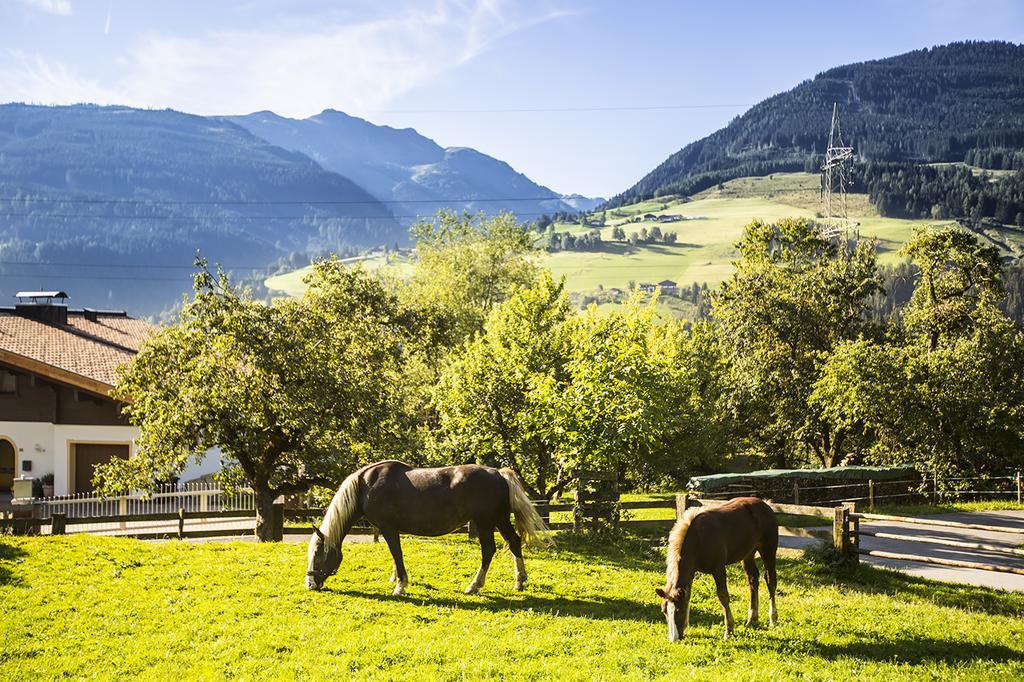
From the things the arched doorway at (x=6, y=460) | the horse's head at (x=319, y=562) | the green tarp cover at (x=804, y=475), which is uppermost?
the horse's head at (x=319, y=562)

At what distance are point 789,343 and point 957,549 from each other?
71.3 feet

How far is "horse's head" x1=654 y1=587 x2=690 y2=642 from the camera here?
9766 millimetres

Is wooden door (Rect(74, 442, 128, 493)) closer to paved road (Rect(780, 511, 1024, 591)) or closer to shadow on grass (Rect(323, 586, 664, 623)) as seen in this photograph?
shadow on grass (Rect(323, 586, 664, 623))

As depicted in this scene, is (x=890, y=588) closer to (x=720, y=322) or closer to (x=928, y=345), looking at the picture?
(x=928, y=345)

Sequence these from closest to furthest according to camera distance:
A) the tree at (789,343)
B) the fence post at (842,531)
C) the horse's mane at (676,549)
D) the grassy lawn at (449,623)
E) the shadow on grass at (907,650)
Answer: the grassy lawn at (449,623)
the shadow on grass at (907,650)
the horse's mane at (676,549)
the fence post at (842,531)
the tree at (789,343)

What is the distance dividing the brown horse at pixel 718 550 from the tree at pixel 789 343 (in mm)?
29871

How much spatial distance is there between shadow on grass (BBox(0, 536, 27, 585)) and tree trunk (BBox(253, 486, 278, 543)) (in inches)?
195

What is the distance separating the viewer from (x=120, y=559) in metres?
14.3

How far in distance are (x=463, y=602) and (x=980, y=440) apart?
28.2 metres

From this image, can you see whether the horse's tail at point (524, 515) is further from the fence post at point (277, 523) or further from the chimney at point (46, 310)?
the chimney at point (46, 310)

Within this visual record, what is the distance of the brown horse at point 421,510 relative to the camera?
12.4m

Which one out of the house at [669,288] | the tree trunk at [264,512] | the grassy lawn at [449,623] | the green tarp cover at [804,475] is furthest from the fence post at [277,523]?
the house at [669,288]

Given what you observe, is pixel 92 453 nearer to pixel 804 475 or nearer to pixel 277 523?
pixel 277 523

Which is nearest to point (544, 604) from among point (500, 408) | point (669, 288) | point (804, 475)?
point (500, 408)
